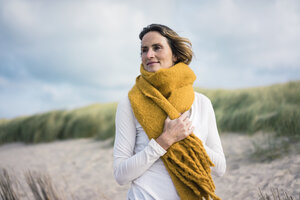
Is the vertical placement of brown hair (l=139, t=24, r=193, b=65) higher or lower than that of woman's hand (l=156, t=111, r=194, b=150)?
higher

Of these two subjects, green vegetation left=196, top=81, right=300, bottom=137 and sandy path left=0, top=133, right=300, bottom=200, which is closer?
sandy path left=0, top=133, right=300, bottom=200

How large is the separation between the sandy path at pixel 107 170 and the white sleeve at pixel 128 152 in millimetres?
1150

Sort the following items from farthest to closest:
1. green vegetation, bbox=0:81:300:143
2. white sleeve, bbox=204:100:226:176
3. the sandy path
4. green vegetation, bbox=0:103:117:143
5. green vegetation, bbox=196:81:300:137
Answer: green vegetation, bbox=0:103:117:143, green vegetation, bbox=0:81:300:143, green vegetation, bbox=196:81:300:137, the sandy path, white sleeve, bbox=204:100:226:176

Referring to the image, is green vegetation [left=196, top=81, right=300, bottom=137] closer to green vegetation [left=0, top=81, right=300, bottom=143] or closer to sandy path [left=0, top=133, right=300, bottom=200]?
green vegetation [left=0, top=81, right=300, bottom=143]

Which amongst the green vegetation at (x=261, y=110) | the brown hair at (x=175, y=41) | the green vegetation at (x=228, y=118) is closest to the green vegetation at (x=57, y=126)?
the green vegetation at (x=228, y=118)

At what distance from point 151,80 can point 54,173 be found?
410cm

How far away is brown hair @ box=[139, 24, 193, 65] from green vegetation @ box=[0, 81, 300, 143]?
343 cm

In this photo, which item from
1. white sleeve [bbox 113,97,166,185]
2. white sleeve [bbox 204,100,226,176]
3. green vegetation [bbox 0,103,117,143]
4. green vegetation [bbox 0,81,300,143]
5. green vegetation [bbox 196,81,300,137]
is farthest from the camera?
green vegetation [bbox 0,103,117,143]

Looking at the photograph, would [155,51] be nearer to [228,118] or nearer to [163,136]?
[163,136]

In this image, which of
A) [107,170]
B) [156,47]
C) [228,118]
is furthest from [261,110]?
[156,47]

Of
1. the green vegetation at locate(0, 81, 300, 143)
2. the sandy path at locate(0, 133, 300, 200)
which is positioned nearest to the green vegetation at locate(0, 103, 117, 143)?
the green vegetation at locate(0, 81, 300, 143)

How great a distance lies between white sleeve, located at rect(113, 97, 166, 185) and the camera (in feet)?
3.73

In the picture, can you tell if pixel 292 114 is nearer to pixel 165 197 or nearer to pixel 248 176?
pixel 248 176

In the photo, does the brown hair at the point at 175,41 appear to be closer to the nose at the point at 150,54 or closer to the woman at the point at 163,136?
the woman at the point at 163,136
